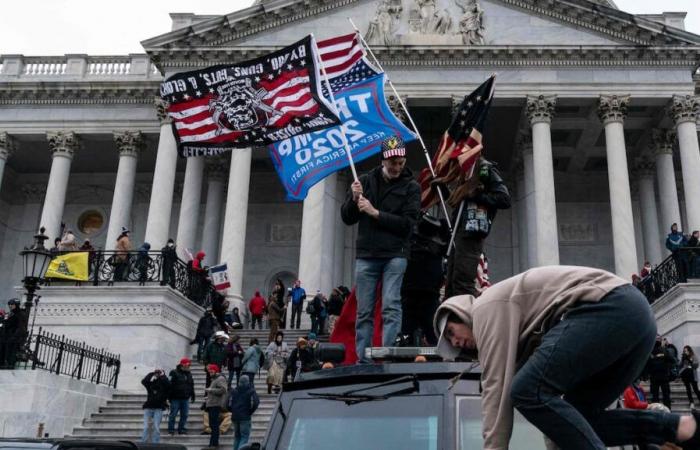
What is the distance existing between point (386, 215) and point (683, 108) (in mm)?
27444

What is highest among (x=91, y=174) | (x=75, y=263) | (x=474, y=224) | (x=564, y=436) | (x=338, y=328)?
(x=91, y=174)

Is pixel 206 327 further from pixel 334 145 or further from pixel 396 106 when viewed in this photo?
pixel 334 145

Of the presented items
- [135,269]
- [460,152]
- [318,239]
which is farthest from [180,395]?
[318,239]

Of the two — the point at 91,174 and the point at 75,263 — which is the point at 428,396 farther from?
the point at 91,174

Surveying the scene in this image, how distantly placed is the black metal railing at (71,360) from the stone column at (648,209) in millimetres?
24369

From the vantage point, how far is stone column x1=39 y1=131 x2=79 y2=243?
3262 centimetres

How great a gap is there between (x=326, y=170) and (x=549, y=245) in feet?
65.6

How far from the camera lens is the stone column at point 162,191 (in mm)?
29484

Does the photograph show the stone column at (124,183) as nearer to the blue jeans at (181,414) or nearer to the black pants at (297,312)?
the black pants at (297,312)

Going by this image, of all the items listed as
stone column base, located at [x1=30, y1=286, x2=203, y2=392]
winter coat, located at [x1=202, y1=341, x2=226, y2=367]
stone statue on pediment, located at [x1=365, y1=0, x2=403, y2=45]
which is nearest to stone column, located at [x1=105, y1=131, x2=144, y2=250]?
stone column base, located at [x1=30, y1=286, x2=203, y2=392]

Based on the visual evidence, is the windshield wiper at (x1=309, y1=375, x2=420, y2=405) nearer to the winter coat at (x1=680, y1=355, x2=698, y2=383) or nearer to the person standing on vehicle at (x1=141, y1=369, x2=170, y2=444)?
the person standing on vehicle at (x1=141, y1=369, x2=170, y2=444)

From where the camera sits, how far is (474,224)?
668 cm

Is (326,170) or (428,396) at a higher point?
(326,170)

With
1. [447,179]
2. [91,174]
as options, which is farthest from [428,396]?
[91,174]
